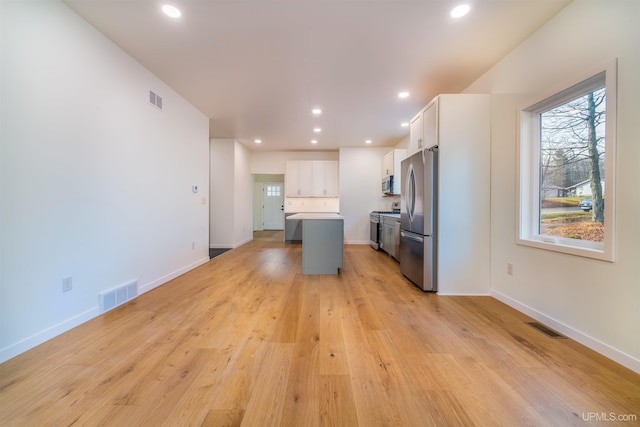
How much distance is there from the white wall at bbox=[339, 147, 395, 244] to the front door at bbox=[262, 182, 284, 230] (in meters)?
3.82

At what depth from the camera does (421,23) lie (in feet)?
6.62

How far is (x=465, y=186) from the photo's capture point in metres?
2.69

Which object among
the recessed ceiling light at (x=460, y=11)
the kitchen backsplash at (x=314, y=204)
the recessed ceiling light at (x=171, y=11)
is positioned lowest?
the kitchen backsplash at (x=314, y=204)

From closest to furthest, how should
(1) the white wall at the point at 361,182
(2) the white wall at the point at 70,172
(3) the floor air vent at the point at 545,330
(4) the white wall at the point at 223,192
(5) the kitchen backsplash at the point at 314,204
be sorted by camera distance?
(2) the white wall at the point at 70,172, (3) the floor air vent at the point at 545,330, (4) the white wall at the point at 223,192, (1) the white wall at the point at 361,182, (5) the kitchen backsplash at the point at 314,204

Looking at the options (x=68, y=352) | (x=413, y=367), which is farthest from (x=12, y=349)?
(x=413, y=367)

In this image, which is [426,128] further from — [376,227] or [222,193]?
[222,193]

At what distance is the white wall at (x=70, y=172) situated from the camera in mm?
1585

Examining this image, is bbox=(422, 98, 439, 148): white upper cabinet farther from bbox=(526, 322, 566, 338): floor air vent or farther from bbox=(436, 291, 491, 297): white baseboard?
bbox=(526, 322, 566, 338): floor air vent

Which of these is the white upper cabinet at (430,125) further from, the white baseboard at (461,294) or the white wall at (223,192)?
the white wall at (223,192)

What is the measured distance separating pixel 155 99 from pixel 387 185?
4540mm

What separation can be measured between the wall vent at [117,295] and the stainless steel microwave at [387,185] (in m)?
4.79

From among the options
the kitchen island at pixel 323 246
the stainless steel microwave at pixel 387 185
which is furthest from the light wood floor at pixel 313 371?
the stainless steel microwave at pixel 387 185

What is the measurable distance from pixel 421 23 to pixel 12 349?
3.92m

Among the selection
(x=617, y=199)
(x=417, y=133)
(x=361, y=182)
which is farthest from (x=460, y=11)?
(x=361, y=182)
